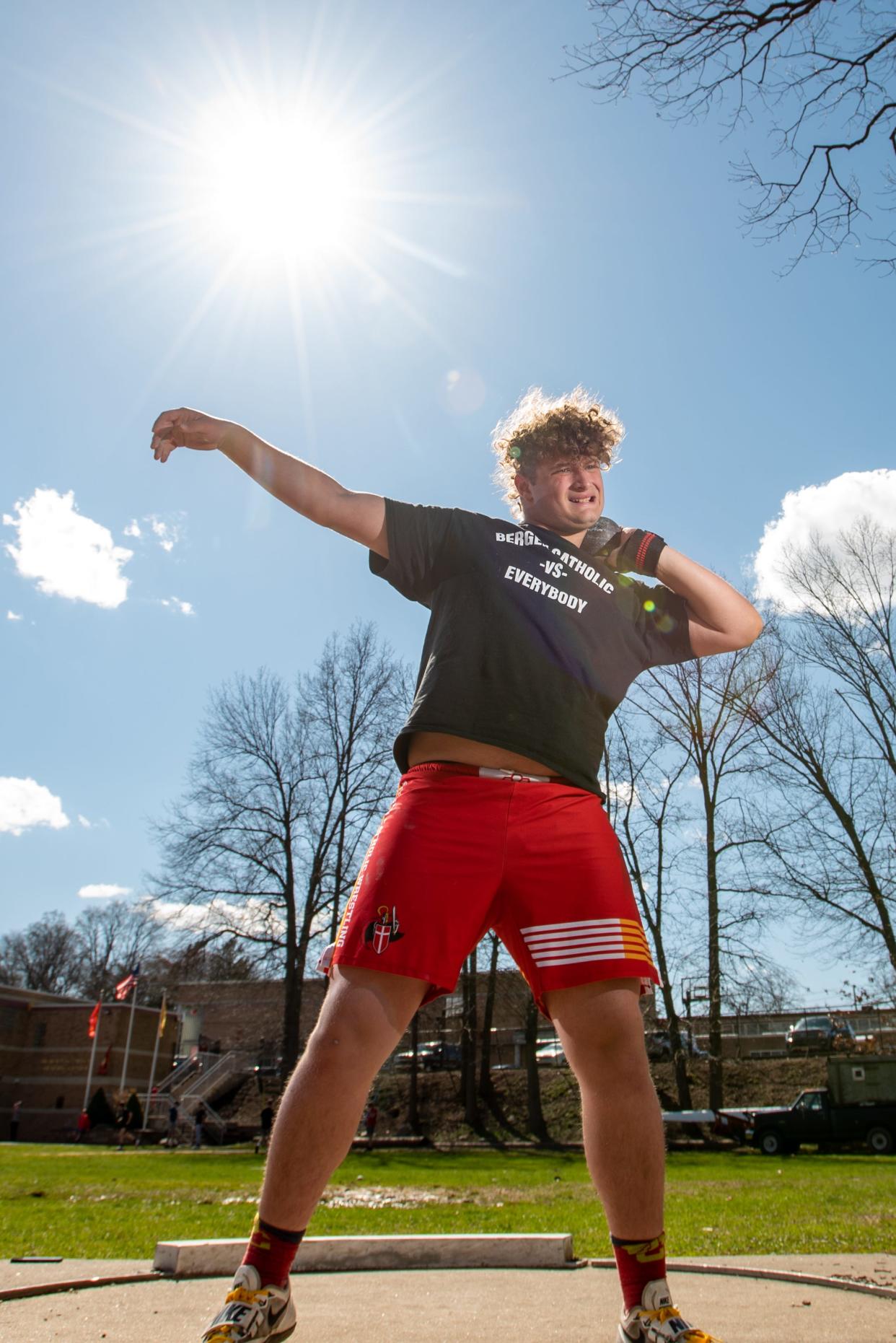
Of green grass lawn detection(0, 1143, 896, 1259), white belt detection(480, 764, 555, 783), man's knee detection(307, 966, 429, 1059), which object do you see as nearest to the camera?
man's knee detection(307, 966, 429, 1059)

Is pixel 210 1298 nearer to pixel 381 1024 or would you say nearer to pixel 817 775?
pixel 381 1024

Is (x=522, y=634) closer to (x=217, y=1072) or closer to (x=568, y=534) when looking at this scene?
(x=568, y=534)

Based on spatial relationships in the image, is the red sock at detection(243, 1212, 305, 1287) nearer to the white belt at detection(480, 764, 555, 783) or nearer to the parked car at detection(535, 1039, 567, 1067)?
the white belt at detection(480, 764, 555, 783)

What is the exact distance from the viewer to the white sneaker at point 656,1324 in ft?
6.00

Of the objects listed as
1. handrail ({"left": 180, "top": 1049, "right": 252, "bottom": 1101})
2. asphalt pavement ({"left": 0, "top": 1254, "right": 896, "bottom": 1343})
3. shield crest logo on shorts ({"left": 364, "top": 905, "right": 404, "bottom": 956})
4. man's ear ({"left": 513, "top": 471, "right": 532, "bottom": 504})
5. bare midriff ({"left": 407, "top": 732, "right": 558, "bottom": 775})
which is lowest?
handrail ({"left": 180, "top": 1049, "right": 252, "bottom": 1101})

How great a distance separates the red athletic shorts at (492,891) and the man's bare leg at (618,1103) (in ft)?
0.22

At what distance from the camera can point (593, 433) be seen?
2832mm

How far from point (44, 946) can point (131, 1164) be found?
51.6 metres

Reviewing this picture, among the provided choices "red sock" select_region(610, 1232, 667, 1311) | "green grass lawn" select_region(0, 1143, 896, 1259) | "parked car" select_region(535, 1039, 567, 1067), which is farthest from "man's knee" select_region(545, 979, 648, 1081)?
"parked car" select_region(535, 1039, 567, 1067)

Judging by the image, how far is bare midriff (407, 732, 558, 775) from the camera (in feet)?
7.35

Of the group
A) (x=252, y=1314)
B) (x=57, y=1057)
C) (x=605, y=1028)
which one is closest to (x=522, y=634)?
(x=605, y=1028)

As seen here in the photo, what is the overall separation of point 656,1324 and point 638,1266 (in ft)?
0.34

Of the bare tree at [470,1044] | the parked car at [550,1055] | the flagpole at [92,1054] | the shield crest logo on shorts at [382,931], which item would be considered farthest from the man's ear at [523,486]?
the flagpole at [92,1054]

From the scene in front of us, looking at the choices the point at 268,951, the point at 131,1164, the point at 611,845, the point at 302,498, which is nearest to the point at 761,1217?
the point at 611,845
